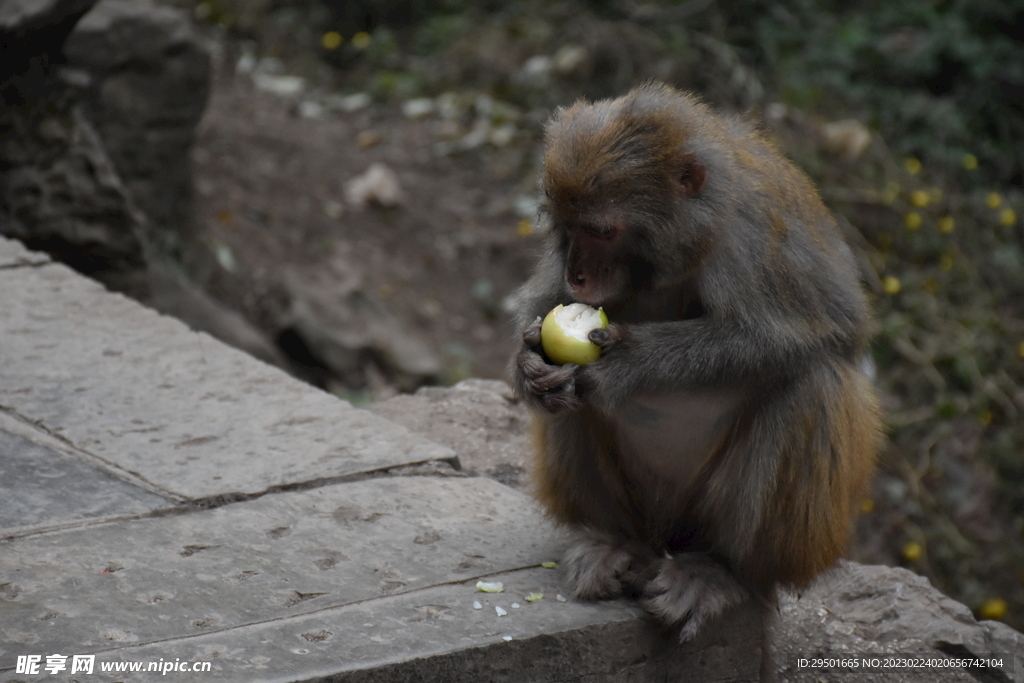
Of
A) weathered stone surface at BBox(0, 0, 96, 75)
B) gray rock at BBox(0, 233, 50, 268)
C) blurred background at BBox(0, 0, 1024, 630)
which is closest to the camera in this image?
gray rock at BBox(0, 233, 50, 268)

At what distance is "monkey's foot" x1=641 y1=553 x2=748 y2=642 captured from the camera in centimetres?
283

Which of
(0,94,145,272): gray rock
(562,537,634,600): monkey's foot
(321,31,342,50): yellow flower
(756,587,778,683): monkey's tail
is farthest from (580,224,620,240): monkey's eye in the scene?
(321,31,342,50): yellow flower

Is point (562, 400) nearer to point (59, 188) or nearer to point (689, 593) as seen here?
point (689, 593)

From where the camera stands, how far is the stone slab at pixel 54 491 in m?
3.08

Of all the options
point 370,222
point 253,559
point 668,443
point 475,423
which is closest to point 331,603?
point 253,559

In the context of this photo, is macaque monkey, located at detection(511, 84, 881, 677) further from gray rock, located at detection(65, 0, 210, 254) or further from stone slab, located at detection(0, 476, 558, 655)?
gray rock, located at detection(65, 0, 210, 254)

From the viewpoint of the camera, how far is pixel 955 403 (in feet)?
22.9

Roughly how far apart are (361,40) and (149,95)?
165 inches

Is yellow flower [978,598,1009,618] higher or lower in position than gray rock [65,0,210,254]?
lower

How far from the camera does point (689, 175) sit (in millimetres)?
2912

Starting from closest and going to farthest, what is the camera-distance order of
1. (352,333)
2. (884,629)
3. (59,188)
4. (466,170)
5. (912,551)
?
(884,629) → (59,188) → (912,551) → (352,333) → (466,170)

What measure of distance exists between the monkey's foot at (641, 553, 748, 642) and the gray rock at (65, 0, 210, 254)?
16.5ft

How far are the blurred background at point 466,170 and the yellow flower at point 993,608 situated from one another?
0.06 meters

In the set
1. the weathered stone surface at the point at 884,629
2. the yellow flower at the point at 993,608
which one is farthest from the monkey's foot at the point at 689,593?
the yellow flower at the point at 993,608
